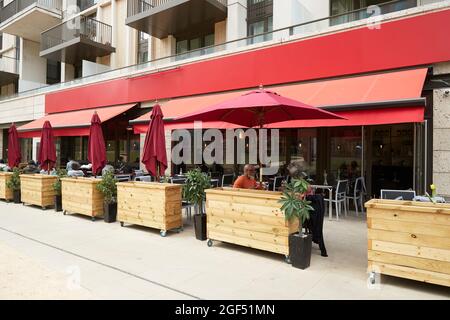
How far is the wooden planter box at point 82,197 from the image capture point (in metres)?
7.84

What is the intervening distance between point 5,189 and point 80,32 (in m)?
9.56

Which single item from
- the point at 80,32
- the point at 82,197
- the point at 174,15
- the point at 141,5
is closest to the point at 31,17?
the point at 80,32

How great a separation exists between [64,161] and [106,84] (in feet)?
23.2

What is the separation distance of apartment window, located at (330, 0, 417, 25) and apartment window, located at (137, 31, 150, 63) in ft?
28.3

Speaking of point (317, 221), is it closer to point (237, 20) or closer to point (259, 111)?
point (259, 111)

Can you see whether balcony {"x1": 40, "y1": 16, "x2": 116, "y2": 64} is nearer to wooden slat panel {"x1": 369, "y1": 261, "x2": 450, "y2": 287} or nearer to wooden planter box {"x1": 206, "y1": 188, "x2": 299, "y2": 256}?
wooden planter box {"x1": 206, "y1": 188, "x2": 299, "y2": 256}

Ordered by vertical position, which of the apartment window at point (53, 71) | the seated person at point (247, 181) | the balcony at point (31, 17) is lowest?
the seated person at point (247, 181)

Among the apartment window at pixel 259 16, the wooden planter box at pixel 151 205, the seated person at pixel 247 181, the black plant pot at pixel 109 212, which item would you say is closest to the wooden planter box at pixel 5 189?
the black plant pot at pixel 109 212

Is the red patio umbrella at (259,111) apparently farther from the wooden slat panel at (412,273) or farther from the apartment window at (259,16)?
the apartment window at (259,16)

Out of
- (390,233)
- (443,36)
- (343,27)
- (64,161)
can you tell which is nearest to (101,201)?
(390,233)

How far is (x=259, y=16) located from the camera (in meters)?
11.6

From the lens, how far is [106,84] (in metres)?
14.4

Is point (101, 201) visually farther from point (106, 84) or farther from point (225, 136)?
point (106, 84)

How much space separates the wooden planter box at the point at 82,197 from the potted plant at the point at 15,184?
9.60 feet
